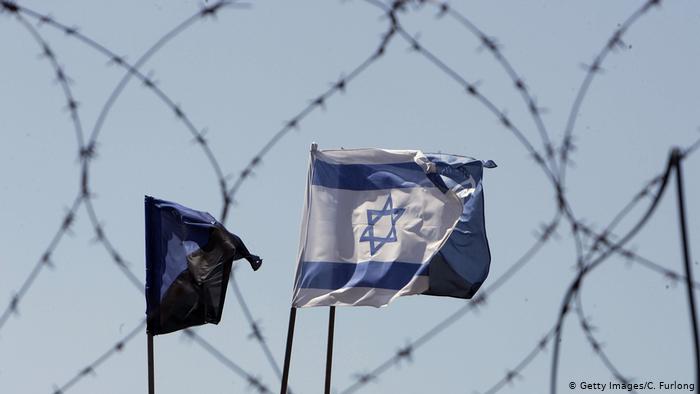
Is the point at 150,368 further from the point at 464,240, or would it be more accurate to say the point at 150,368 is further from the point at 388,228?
the point at 464,240

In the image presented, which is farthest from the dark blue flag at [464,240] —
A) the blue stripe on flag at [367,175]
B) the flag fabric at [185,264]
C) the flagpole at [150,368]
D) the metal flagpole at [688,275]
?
the metal flagpole at [688,275]

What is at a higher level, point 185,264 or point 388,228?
point 388,228

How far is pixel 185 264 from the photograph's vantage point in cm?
1781

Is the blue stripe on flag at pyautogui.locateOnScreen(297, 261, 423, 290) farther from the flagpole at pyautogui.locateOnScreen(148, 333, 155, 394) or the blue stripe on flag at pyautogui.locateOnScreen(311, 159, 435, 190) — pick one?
the flagpole at pyautogui.locateOnScreen(148, 333, 155, 394)

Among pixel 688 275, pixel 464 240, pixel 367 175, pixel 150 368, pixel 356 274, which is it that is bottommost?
pixel 688 275

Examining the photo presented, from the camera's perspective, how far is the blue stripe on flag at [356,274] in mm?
19188

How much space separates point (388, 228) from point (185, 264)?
295cm

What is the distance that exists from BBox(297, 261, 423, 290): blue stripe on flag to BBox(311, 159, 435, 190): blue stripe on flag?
108 cm

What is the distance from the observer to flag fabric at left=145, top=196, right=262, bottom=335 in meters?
17.3

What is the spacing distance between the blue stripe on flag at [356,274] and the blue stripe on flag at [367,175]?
1078 millimetres

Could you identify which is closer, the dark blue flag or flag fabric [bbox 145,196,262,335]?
flag fabric [bbox 145,196,262,335]

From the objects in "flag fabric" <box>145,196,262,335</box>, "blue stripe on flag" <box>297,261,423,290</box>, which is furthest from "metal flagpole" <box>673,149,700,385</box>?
"blue stripe on flag" <box>297,261,423,290</box>

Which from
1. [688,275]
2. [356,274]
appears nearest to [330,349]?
[356,274]

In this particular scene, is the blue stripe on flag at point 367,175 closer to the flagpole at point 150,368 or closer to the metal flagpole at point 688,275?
the flagpole at point 150,368
